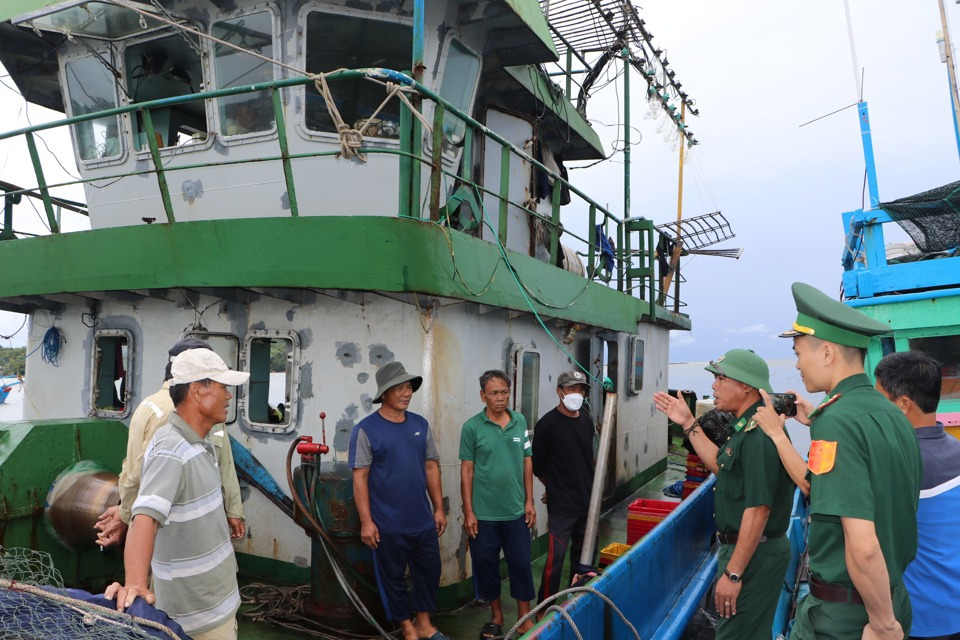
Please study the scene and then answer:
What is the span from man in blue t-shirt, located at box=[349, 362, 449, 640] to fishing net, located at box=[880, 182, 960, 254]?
584 centimetres

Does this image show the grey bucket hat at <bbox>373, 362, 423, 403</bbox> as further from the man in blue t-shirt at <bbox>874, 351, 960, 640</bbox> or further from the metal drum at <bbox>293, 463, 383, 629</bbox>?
the man in blue t-shirt at <bbox>874, 351, 960, 640</bbox>

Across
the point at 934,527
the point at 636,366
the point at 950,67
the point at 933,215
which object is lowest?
the point at 934,527

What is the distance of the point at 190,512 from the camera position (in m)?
2.63

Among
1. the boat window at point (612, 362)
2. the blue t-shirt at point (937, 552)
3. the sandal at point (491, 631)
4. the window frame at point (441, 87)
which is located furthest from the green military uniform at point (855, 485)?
the boat window at point (612, 362)

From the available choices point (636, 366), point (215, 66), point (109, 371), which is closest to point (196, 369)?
point (215, 66)

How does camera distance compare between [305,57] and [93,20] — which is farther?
[93,20]

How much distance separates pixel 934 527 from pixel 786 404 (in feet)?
4.55

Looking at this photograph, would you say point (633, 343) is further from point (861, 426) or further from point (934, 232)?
point (861, 426)

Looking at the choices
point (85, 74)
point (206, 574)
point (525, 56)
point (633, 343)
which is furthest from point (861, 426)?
point (85, 74)

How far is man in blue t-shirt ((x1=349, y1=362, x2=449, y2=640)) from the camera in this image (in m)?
4.27

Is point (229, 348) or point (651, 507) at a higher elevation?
point (229, 348)

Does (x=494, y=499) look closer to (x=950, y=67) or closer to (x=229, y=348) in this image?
(x=229, y=348)

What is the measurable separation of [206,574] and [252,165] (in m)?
4.20

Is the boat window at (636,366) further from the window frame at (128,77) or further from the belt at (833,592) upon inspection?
the belt at (833,592)
